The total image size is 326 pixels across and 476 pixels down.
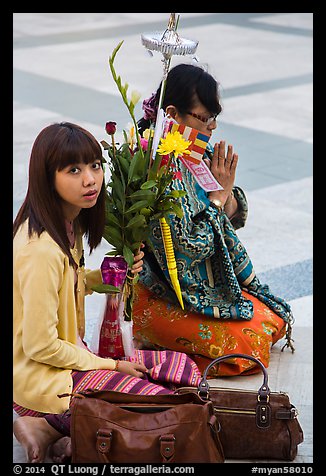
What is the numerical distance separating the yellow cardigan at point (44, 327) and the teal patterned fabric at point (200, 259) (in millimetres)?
612

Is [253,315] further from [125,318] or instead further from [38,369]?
[38,369]

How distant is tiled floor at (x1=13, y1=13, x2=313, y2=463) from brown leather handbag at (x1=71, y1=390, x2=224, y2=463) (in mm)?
379

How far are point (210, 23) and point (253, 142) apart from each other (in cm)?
444

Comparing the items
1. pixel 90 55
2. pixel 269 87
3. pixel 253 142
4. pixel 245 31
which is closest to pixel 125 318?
pixel 253 142

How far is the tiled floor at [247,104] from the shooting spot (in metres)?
4.40

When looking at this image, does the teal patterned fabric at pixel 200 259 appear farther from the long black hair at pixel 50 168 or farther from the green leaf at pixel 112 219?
the long black hair at pixel 50 168

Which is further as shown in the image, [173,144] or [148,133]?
[148,133]

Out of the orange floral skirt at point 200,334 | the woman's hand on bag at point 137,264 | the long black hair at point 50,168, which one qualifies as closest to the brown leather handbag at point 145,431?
the long black hair at point 50,168

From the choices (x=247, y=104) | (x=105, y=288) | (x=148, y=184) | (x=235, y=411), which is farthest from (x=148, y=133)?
(x=247, y=104)

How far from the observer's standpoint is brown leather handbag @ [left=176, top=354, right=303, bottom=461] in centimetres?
292

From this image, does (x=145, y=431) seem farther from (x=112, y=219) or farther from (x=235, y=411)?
(x=112, y=219)

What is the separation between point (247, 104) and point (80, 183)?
186 inches

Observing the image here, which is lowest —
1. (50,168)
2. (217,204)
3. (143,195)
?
(217,204)

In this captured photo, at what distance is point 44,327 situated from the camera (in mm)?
2787
